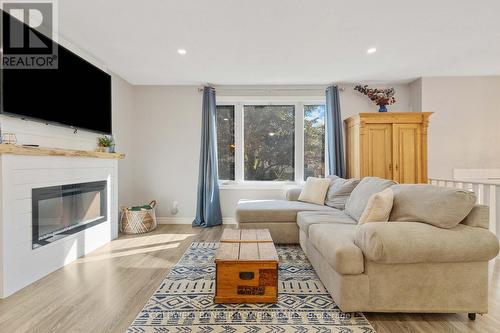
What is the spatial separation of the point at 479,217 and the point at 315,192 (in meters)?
2.12

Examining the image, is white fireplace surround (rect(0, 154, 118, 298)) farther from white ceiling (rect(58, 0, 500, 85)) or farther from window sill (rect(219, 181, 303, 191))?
window sill (rect(219, 181, 303, 191))

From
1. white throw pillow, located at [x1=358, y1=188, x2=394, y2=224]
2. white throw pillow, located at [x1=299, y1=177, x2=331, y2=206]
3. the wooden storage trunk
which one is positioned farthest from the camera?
white throw pillow, located at [x1=299, y1=177, x2=331, y2=206]

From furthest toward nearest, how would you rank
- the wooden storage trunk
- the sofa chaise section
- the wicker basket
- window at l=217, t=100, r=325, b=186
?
window at l=217, t=100, r=325, b=186 → the wicker basket → the sofa chaise section → the wooden storage trunk

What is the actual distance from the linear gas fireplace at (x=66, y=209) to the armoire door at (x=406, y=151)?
4.13m

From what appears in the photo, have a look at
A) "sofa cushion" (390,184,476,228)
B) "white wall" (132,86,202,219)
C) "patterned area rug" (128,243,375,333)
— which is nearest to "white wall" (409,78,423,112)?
"sofa cushion" (390,184,476,228)

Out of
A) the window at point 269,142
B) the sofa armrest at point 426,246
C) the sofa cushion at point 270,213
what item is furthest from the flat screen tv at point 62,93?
the sofa armrest at point 426,246

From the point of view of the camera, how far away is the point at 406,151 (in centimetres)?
414

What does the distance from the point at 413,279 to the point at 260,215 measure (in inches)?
75.5

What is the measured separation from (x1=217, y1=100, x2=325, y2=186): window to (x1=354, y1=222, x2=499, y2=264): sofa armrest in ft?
10.1

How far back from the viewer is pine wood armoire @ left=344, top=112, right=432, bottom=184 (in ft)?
13.5

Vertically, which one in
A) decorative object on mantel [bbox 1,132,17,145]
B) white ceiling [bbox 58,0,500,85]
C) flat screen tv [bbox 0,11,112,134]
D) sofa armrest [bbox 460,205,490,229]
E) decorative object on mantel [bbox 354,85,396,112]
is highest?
white ceiling [bbox 58,0,500,85]

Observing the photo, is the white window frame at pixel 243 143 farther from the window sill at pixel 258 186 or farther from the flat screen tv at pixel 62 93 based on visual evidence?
the flat screen tv at pixel 62 93

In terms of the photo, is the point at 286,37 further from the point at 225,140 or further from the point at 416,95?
the point at 416,95

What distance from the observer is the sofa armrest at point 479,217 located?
1.89m
